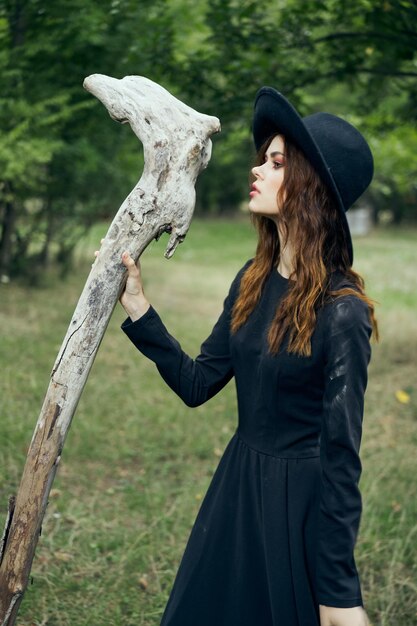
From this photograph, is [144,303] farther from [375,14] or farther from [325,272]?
[375,14]

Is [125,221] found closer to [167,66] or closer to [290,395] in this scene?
[290,395]

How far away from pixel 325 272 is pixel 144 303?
0.53 meters

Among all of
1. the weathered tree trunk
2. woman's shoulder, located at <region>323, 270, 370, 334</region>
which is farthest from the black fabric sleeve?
the weathered tree trunk

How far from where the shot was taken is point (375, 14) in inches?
221

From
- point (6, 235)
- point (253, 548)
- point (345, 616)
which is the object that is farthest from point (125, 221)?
point (6, 235)

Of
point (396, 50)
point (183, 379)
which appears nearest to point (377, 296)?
point (396, 50)

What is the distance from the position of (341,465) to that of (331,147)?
2.79 ft

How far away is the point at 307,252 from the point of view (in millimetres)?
2189

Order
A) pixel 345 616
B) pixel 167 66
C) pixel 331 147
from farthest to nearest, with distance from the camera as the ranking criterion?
pixel 167 66, pixel 331 147, pixel 345 616

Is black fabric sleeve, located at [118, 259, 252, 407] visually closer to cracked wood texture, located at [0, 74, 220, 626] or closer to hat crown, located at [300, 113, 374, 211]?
cracked wood texture, located at [0, 74, 220, 626]

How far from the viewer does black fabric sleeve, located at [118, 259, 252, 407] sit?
2330 millimetres

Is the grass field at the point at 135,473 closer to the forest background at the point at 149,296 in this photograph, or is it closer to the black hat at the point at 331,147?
the forest background at the point at 149,296

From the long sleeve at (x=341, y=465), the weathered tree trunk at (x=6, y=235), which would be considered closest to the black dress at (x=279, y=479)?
the long sleeve at (x=341, y=465)

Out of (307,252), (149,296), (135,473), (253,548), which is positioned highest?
(307,252)
